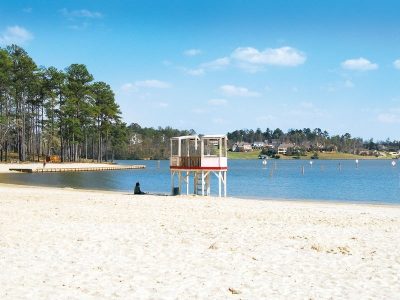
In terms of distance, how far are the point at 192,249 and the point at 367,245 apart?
5.42 m

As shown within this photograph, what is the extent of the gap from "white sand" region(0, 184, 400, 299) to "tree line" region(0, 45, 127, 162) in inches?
2816

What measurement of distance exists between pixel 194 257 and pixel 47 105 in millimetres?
96287

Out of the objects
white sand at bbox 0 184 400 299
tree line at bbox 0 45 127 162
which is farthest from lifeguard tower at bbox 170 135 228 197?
tree line at bbox 0 45 127 162

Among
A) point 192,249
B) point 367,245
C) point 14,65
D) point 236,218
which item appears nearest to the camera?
point 192,249

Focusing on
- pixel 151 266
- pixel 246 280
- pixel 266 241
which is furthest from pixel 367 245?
pixel 151 266

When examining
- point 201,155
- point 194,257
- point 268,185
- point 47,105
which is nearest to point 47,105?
point 47,105

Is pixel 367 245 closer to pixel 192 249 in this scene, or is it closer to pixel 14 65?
pixel 192 249

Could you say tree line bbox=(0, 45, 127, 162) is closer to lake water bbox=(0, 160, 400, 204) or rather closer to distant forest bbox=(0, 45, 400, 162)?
distant forest bbox=(0, 45, 400, 162)

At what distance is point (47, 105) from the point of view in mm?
102500

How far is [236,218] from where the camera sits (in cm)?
2133

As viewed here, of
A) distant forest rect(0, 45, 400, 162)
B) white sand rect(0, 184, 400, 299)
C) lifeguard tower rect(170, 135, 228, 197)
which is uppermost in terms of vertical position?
distant forest rect(0, 45, 400, 162)

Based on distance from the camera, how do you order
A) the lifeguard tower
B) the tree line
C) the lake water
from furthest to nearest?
the tree line, the lake water, the lifeguard tower

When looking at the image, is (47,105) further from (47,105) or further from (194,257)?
(194,257)

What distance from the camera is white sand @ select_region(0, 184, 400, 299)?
9.48m
